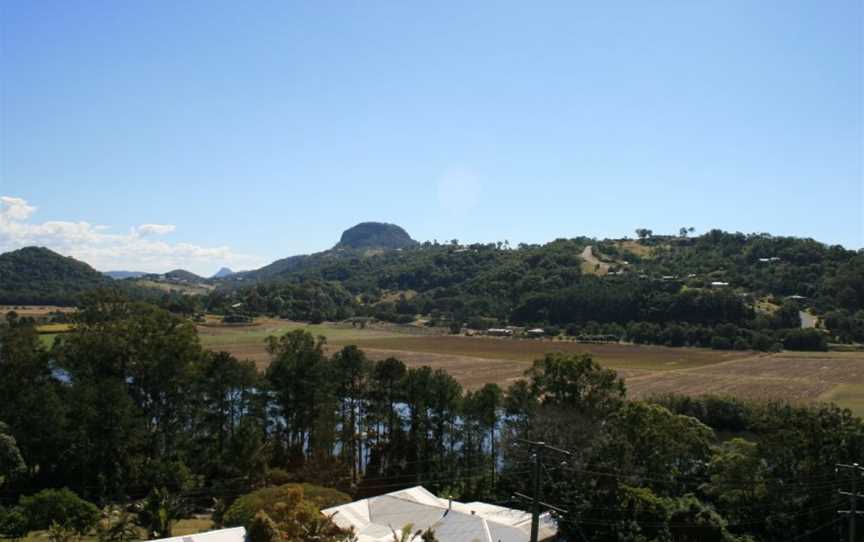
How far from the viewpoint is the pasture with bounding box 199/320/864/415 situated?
56969 mm

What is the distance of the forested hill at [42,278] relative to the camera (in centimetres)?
13425

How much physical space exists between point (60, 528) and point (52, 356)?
1490 centimetres

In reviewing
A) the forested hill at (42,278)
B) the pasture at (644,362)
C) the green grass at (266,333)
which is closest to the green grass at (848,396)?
the pasture at (644,362)

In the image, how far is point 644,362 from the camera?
7750 centimetres

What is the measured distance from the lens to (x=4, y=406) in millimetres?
28188

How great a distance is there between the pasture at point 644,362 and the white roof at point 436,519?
32591mm

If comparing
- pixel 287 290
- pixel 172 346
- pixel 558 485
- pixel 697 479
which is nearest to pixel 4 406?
pixel 172 346

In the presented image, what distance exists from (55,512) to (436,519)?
43.4ft

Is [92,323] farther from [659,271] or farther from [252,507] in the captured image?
[659,271]

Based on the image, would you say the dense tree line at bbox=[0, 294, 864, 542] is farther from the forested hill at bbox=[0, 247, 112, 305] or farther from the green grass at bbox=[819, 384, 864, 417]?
the forested hill at bbox=[0, 247, 112, 305]

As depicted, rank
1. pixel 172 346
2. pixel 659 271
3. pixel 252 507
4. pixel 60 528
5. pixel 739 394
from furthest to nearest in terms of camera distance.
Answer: pixel 659 271 < pixel 739 394 < pixel 172 346 < pixel 252 507 < pixel 60 528

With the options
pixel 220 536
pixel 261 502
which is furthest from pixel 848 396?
pixel 220 536

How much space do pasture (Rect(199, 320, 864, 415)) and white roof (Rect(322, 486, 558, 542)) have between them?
1283 inches

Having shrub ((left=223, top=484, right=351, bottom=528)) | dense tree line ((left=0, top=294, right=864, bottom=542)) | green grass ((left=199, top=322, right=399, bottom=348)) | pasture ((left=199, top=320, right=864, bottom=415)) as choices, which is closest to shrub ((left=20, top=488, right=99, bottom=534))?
dense tree line ((left=0, top=294, right=864, bottom=542))
